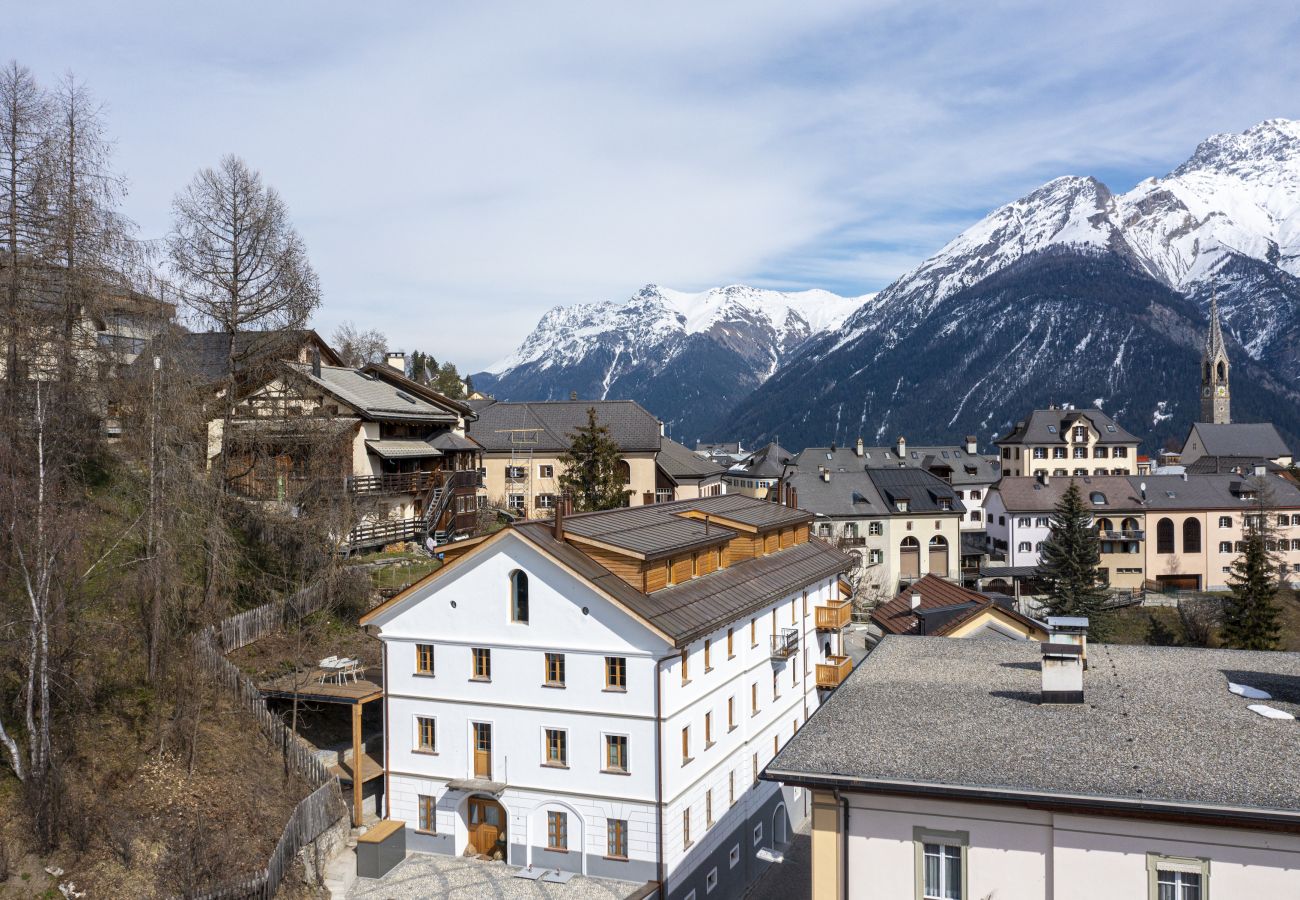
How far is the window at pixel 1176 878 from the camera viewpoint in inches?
584

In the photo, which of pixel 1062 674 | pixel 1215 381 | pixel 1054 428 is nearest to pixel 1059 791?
pixel 1062 674

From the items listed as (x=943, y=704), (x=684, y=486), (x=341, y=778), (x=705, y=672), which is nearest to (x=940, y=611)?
(x=705, y=672)

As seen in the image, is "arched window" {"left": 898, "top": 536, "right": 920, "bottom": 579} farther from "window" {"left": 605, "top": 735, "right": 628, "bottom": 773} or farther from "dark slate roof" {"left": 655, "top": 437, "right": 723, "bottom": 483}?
"window" {"left": 605, "top": 735, "right": 628, "bottom": 773}

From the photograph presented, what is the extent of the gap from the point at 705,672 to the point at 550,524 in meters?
5.93

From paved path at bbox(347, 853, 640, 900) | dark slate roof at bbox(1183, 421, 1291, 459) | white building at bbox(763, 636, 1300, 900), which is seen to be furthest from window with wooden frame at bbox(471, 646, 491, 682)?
dark slate roof at bbox(1183, 421, 1291, 459)

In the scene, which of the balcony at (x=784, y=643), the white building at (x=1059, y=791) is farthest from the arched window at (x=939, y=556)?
the white building at (x=1059, y=791)

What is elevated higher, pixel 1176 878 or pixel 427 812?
pixel 1176 878

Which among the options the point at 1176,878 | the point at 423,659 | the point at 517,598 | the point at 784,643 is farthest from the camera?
the point at 784,643

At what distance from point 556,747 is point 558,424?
49.9 m

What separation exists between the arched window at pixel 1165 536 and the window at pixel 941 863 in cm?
7738

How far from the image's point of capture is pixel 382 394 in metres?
52.6

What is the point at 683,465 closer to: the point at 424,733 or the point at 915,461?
the point at 424,733

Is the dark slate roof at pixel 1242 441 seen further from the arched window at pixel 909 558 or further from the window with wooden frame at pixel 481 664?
the window with wooden frame at pixel 481 664

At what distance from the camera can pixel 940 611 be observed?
116 feet
